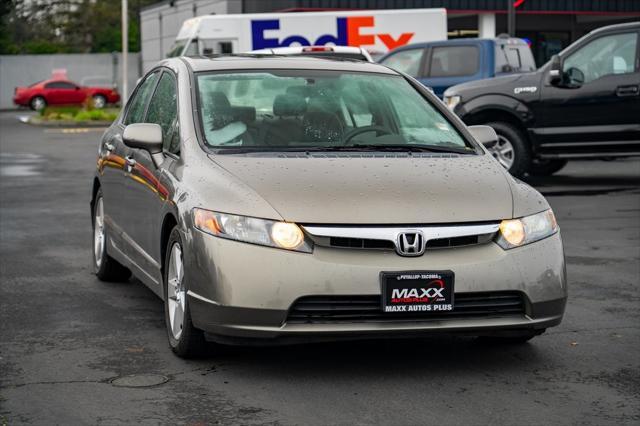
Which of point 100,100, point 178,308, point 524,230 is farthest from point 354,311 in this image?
point 100,100

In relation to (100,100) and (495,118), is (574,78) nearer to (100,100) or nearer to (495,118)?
(495,118)

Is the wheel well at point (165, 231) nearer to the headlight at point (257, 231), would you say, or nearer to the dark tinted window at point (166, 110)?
the dark tinted window at point (166, 110)

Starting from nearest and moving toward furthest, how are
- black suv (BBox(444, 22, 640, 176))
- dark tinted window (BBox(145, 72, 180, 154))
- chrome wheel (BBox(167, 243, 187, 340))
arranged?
chrome wheel (BBox(167, 243, 187, 340)) → dark tinted window (BBox(145, 72, 180, 154)) → black suv (BBox(444, 22, 640, 176))

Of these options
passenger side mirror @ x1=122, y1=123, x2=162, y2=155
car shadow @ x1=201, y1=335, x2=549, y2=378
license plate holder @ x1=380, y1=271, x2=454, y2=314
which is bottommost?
car shadow @ x1=201, y1=335, x2=549, y2=378

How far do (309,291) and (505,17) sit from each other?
39200 mm

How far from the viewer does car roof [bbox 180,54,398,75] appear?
7523 millimetres

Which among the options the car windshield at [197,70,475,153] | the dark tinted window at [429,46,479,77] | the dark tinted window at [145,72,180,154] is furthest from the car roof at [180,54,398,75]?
the dark tinted window at [429,46,479,77]

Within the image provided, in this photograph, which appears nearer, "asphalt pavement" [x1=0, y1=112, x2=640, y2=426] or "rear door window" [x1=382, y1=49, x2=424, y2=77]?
"asphalt pavement" [x1=0, y1=112, x2=640, y2=426]

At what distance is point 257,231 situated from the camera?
588 centimetres

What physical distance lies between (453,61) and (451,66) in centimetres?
9

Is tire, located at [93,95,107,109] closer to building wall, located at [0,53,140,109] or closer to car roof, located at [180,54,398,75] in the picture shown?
building wall, located at [0,53,140,109]

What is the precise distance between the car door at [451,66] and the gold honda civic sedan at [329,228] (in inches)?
558

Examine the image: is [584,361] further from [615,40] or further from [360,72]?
[615,40]

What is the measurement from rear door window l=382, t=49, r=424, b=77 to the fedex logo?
884 cm
